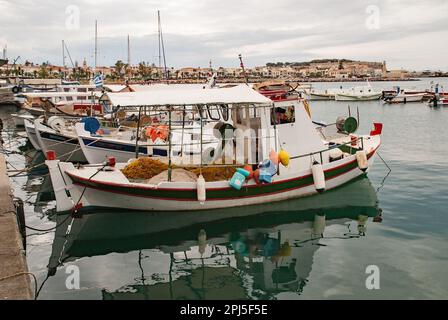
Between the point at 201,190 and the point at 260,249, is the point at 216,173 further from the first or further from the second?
the point at 260,249

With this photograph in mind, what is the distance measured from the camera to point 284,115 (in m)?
14.9

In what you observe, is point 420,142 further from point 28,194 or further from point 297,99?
point 28,194

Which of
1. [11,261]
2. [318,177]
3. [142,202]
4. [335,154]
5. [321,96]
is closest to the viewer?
[11,261]

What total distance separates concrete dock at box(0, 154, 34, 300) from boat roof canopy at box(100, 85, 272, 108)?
420 centimetres

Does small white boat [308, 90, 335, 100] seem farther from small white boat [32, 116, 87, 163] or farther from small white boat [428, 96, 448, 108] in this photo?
small white boat [32, 116, 87, 163]

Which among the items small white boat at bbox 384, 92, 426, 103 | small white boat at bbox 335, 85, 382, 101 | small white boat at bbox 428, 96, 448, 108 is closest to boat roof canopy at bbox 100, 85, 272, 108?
small white boat at bbox 428, 96, 448, 108

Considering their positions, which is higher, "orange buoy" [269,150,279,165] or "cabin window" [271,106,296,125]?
"cabin window" [271,106,296,125]

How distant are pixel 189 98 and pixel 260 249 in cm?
494

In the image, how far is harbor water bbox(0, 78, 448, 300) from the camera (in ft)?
31.1

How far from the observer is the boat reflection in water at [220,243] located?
31.9 ft

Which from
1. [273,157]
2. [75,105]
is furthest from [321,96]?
[273,157]

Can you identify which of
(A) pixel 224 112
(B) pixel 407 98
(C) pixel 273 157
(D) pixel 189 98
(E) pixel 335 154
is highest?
(B) pixel 407 98

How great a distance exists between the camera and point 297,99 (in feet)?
49.4
